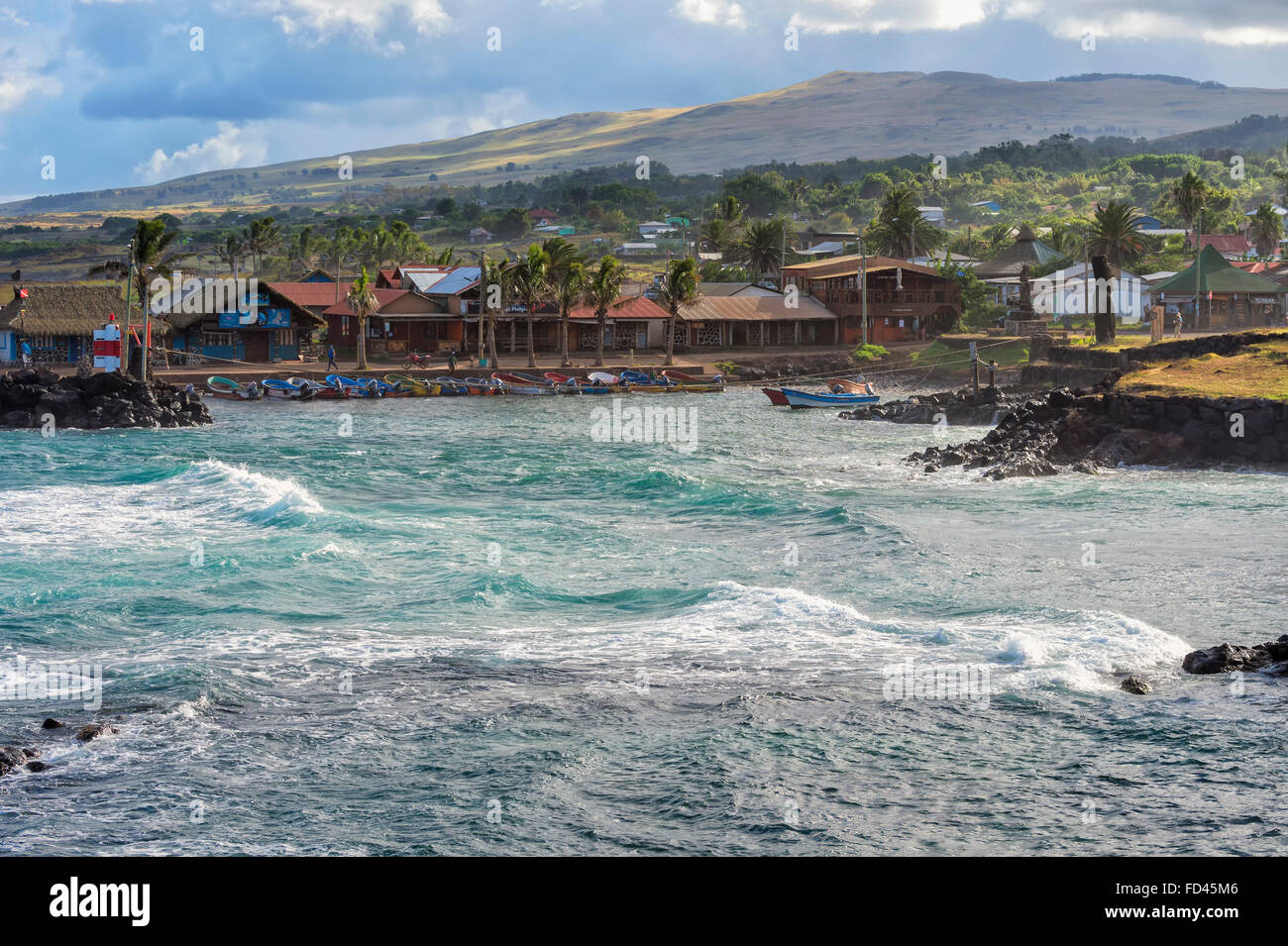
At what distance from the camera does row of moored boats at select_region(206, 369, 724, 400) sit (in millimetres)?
66812

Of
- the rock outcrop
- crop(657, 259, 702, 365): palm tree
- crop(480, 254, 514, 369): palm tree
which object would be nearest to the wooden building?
crop(657, 259, 702, 365): palm tree

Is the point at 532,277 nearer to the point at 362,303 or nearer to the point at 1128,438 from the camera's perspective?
the point at 362,303

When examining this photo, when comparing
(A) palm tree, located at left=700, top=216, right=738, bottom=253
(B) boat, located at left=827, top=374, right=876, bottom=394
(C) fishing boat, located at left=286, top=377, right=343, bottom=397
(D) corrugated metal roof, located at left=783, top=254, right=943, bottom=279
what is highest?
(A) palm tree, located at left=700, top=216, right=738, bottom=253

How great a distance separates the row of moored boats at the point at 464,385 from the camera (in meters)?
66.8

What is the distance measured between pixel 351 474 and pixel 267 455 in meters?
6.19

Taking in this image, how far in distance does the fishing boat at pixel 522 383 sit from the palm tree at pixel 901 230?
42.2 meters

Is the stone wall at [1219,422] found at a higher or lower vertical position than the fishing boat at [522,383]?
lower

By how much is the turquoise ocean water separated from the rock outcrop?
361mm

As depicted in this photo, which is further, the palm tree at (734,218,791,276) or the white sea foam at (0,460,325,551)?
the palm tree at (734,218,791,276)

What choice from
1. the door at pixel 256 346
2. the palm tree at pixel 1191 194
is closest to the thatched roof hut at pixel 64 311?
the door at pixel 256 346

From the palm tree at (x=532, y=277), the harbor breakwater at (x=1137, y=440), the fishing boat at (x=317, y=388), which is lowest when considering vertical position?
the harbor breakwater at (x=1137, y=440)

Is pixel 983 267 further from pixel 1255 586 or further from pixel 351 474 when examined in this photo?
pixel 1255 586

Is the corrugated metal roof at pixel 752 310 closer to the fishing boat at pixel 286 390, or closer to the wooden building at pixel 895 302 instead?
the wooden building at pixel 895 302

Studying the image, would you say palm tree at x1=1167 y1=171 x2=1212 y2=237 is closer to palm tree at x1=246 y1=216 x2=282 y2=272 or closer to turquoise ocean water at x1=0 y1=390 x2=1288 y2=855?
turquoise ocean water at x1=0 y1=390 x2=1288 y2=855
